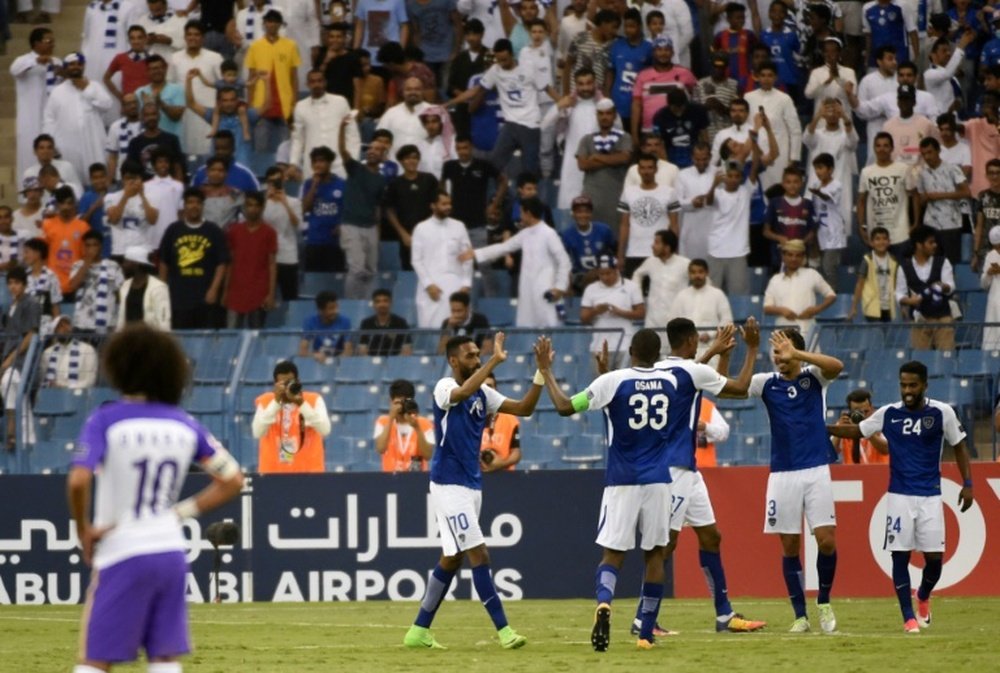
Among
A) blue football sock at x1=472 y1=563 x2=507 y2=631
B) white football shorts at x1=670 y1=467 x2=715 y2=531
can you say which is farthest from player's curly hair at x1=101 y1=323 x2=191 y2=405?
white football shorts at x1=670 y1=467 x2=715 y2=531

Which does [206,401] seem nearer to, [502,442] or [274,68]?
[502,442]

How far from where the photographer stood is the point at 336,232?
22109 millimetres

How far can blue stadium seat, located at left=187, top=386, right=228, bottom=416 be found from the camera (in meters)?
19.0

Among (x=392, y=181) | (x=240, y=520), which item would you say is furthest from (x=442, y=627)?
(x=392, y=181)

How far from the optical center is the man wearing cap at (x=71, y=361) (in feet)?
62.6

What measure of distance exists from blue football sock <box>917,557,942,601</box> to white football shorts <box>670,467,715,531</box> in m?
1.74

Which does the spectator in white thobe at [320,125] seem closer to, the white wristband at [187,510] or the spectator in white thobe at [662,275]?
the spectator in white thobe at [662,275]

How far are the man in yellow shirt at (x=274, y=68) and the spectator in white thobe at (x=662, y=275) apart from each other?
566 centimetres

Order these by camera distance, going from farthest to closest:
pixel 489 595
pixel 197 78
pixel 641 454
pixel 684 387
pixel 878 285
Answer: pixel 197 78
pixel 878 285
pixel 489 595
pixel 684 387
pixel 641 454

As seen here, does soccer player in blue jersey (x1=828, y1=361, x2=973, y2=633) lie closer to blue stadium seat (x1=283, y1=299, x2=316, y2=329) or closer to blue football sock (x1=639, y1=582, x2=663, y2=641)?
blue football sock (x1=639, y1=582, x2=663, y2=641)

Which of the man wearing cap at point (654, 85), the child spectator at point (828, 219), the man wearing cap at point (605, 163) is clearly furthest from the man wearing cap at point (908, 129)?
the man wearing cap at point (605, 163)

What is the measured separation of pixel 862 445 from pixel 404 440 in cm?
451

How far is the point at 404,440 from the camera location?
18.6m

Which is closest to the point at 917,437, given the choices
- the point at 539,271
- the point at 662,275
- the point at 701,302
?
the point at 701,302
